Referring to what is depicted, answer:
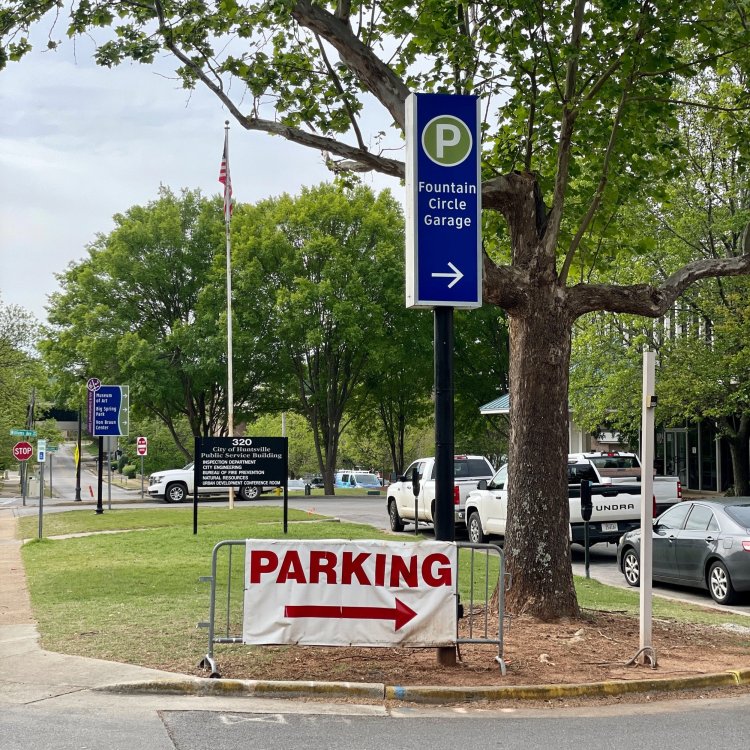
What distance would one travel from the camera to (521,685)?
27.0 ft

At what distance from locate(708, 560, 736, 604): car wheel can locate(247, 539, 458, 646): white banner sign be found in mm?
6947

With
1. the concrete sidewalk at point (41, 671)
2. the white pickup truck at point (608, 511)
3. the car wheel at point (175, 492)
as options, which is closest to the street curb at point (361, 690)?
the concrete sidewalk at point (41, 671)

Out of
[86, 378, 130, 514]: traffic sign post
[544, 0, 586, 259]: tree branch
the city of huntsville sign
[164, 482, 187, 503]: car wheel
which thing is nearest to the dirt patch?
the city of huntsville sign

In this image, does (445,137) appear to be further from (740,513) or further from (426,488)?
(426,488)

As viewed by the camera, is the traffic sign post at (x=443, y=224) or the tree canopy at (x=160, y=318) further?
the tree canopy at (x=160, y=318)

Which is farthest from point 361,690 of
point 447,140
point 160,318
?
point 160,318

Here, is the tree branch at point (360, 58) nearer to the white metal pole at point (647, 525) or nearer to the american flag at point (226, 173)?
the white metal pole at point (647, 525)

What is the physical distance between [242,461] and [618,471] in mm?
7698

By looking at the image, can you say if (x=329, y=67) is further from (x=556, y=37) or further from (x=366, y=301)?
(x=366, y=301)

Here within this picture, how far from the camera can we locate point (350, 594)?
8547mm

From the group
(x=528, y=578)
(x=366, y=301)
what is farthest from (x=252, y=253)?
(x=528, y=578)

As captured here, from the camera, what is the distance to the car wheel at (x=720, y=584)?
1412cm

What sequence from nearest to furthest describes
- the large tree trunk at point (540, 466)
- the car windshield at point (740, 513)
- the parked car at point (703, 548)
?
the large tree trunk at point (540, 466), the parked car at point (703, 548), the car windshield at point (740, 513)

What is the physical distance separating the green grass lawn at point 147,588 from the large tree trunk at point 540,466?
0.85 meters
